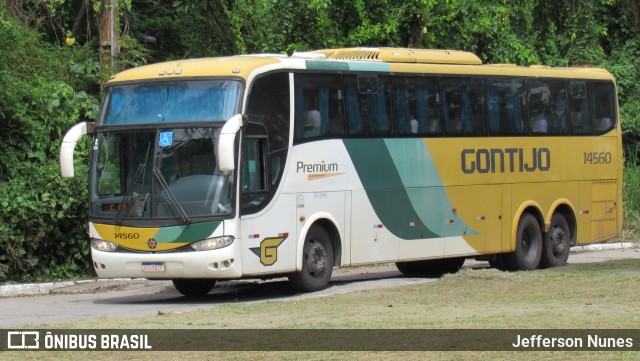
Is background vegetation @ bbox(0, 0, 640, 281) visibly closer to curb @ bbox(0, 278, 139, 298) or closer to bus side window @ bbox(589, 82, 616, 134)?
curb @ bbox(0, 278, 139, 298)

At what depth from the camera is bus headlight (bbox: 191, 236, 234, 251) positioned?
1596 cm

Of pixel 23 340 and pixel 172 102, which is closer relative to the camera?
pixel 23 340

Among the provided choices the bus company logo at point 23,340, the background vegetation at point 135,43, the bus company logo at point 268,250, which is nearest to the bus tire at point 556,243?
the background vegetation at point 135,43

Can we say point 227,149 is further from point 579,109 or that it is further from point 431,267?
point 579,109

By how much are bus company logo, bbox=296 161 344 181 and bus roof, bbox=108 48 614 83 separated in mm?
1445

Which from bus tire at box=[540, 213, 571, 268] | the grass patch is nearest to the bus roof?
bus tire at box=[540, 213, 571, 268]

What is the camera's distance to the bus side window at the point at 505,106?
2072 cm

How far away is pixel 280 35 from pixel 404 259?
8142mm

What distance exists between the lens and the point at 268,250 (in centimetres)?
1662

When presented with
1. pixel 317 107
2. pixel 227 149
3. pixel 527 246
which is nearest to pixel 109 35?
pixel 317 107

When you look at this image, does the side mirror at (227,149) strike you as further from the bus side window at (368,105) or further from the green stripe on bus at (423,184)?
the green stripe on bus at (423,184)

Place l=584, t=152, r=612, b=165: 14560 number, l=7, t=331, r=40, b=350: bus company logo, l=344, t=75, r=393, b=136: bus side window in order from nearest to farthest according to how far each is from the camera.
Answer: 1. l=7, t=331, r=40, b=350: bus company logo
2. l=344, t=75, r=393, b=136: bus side window
3. l=584, t=152, r=612, b=165: 14560 number

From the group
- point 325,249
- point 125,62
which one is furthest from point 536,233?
point 125,62

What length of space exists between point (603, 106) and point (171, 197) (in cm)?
1039
